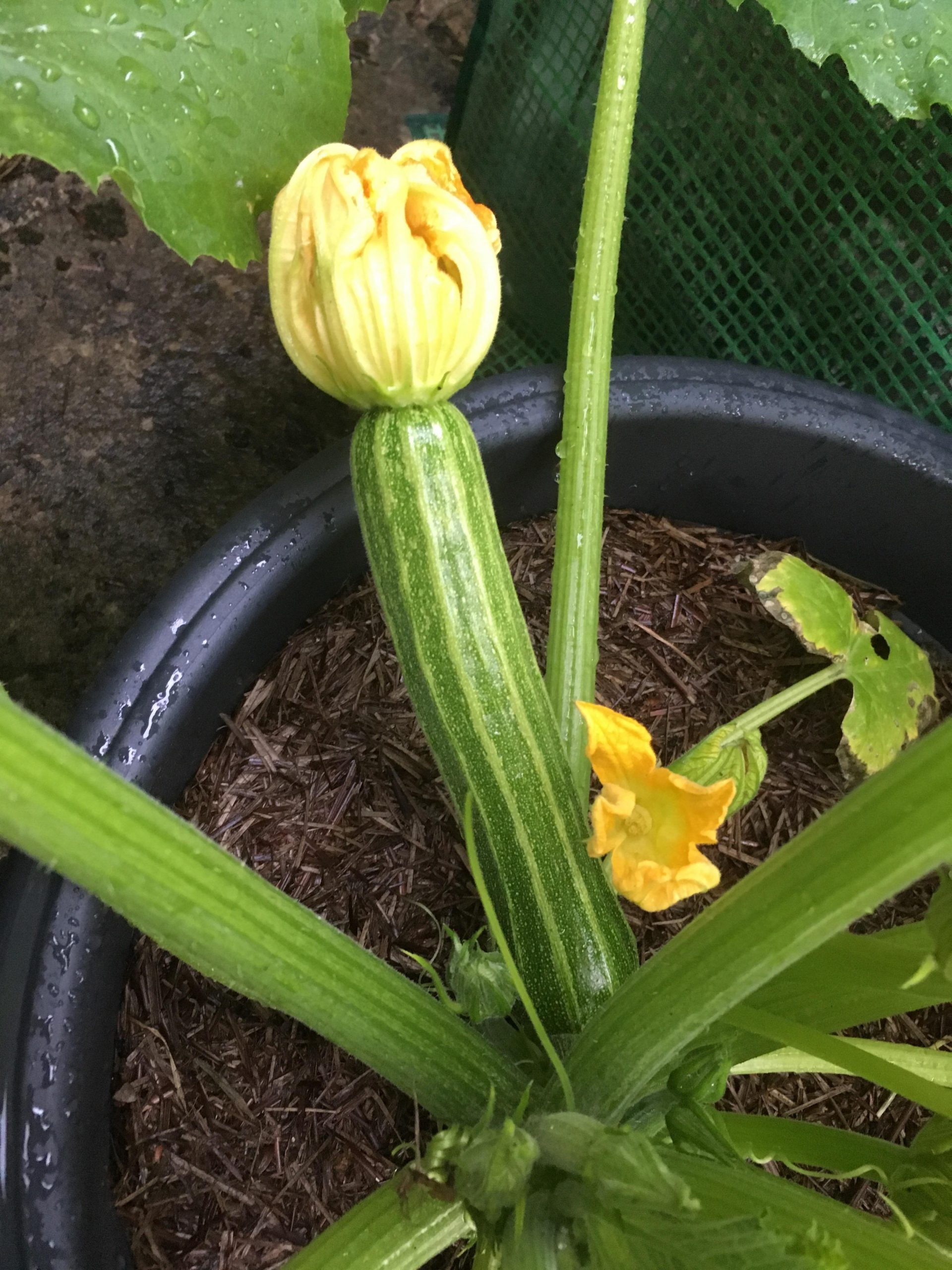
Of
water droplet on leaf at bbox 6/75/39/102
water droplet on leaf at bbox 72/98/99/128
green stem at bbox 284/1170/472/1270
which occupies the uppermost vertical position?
water droplet on leaf at bbox 6/75/39/102

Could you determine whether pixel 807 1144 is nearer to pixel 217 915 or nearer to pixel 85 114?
pixel 217 915

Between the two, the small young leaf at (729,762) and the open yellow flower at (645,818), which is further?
the small young leaf at (729,762)

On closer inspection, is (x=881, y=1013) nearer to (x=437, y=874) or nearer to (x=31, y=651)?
(x=437, y=874)

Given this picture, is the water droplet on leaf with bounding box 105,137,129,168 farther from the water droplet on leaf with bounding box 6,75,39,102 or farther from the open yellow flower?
the open yellow flower

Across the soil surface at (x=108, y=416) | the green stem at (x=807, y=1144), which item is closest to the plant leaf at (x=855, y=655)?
the green stem at (x=807, y=1144)

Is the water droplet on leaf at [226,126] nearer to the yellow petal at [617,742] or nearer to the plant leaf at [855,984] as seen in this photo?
the yellow petal at [617,742]

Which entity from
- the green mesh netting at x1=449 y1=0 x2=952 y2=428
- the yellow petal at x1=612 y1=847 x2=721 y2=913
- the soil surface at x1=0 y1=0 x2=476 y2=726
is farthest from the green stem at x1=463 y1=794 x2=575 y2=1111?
the soil surface at x1=0 y1=0 x2=476 y2=726

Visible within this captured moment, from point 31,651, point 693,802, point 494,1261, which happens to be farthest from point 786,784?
point 31,651
